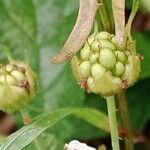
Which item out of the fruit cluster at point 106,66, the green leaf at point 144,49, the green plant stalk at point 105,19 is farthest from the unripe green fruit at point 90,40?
the green leaf at point 144,49

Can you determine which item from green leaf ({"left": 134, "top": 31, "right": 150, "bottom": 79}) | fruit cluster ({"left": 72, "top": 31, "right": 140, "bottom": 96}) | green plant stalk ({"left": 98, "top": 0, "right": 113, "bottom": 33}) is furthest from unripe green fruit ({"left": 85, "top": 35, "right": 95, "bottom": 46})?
green leaf ({"left": 134, "top": 31, "right": 150, "bottom": 79})

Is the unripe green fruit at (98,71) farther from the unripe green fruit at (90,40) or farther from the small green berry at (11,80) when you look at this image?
the small green berry at (11,80)

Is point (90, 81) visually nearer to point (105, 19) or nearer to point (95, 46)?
point (95, 46)

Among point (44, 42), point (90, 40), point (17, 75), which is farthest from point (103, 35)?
point (44, 42)

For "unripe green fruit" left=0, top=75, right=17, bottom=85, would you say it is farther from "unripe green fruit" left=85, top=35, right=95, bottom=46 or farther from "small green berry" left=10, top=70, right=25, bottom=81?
"unripe green fruit" left=85, top=35, right=95, bottom=46

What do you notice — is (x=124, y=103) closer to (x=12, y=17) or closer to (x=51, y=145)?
(x=51, y=145)

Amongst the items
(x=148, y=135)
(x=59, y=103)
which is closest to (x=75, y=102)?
(x=59, y=103)
